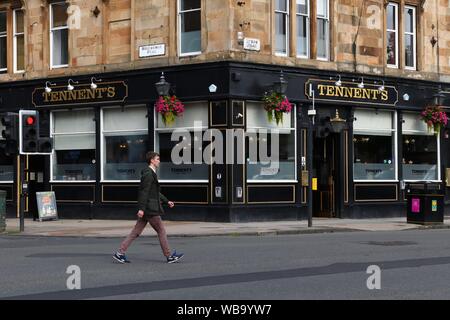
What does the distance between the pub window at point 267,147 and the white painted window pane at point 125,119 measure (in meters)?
3.80

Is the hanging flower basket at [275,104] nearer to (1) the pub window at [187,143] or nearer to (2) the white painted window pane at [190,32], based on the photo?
(1) the pub window at [187,143]

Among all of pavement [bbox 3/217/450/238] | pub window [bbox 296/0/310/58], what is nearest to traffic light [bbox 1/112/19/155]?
pavement [bbox 3/217/450/238]

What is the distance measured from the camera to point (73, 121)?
2795cm

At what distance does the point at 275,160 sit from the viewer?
2541 centimetres

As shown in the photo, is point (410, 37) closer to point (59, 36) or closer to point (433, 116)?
point (433, 116)

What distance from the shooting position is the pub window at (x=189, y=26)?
25.2 meters

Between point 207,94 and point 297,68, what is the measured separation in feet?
10.8

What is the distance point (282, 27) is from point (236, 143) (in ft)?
14.7

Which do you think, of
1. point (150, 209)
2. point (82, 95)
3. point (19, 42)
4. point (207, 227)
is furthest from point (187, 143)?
point (150, 209)

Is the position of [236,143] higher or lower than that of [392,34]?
lower

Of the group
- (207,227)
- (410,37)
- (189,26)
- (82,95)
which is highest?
(410,37)

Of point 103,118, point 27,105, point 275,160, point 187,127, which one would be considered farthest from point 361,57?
point 27,105

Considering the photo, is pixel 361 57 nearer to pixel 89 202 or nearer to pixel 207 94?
pixel 207 94

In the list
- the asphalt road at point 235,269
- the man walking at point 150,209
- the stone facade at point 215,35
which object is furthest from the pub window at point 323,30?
the man walking at point 150,209
